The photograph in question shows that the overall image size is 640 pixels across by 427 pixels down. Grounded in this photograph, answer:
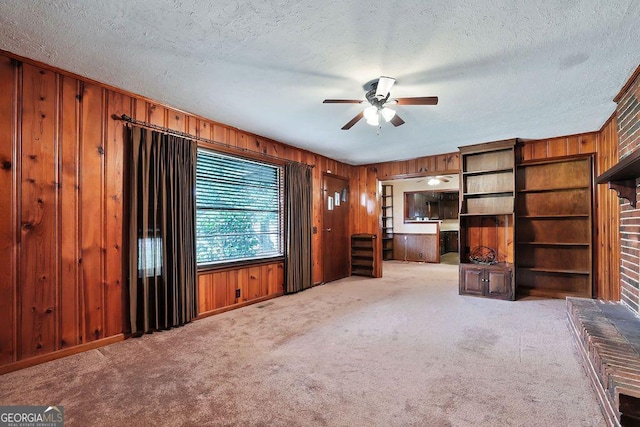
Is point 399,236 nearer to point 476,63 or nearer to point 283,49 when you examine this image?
point 476,63

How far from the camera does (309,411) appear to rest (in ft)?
5.90

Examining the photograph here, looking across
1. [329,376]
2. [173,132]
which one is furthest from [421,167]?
[329,376]

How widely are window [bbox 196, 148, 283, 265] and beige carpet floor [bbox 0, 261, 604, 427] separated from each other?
89 centimetres

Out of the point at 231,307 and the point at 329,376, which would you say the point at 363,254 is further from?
the point at 329,376

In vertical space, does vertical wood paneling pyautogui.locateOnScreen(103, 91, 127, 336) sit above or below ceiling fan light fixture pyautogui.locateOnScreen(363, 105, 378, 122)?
below

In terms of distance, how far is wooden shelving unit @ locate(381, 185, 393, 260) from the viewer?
361 inches

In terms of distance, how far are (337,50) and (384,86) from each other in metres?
0.55

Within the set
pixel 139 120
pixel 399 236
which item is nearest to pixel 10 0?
pixel 139 120

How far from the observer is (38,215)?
2385mm

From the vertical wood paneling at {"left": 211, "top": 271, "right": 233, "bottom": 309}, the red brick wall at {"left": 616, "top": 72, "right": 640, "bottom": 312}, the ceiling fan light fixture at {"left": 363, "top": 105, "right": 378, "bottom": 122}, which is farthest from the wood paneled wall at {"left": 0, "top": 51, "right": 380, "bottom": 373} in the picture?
the red brick wall at {"left": 616, "top": 72, "right": 640, "bottom": 312}

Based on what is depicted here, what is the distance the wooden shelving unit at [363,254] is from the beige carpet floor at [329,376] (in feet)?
8.60

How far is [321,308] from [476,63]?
3.14 m

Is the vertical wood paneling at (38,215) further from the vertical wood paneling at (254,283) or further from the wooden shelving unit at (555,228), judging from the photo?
the wooden shelving unit at (555,228)

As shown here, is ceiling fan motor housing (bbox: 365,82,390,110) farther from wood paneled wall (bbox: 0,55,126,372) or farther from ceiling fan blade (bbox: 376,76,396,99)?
wood paneled wall (bbox: 0,55,126,372)
